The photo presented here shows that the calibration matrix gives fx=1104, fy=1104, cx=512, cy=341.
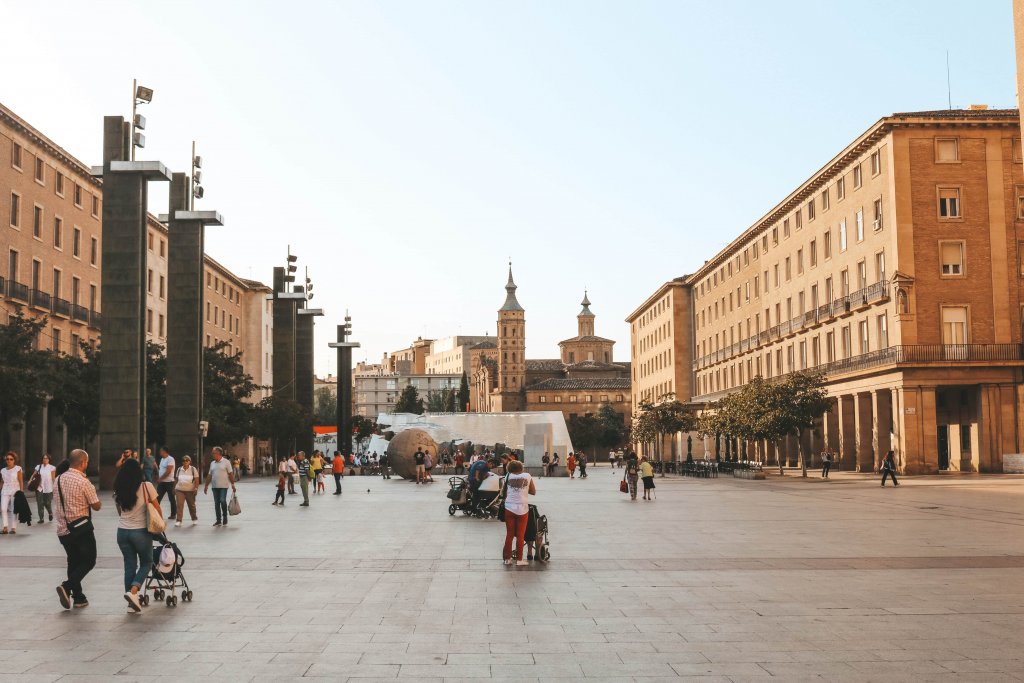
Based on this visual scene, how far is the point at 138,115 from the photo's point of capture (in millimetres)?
38031

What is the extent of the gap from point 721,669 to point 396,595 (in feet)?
16.5

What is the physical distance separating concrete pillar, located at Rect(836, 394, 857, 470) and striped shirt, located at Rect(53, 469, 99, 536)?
52789 mm

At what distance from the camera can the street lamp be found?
123ft

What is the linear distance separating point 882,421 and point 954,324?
5.91 metres

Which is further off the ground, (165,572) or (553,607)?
(165,572)

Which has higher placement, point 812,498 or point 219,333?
point 219,333

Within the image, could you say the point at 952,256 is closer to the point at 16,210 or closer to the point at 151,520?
the point at 16,210

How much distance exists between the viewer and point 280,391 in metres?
68.2

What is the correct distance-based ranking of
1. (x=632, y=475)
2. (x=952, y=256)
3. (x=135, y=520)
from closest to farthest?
(x=135, y=520), (x=632, y=475), (x=952, y=256)

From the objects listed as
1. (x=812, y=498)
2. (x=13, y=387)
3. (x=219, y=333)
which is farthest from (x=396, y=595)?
(x=219, y=333)

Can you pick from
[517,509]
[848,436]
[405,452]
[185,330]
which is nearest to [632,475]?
[517,509]

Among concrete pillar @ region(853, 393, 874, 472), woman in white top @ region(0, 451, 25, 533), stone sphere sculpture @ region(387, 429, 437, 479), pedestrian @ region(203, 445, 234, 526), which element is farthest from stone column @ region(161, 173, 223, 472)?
concrete pillar @ region(853, 393, 874, 472)

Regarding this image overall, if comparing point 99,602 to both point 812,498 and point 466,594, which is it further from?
point 812,498

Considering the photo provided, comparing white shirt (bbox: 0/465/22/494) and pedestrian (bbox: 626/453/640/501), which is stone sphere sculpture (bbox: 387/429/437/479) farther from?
white shirt (bbox: 0/465/22/494)
